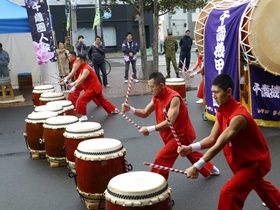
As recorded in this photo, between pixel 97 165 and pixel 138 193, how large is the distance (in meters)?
1.08

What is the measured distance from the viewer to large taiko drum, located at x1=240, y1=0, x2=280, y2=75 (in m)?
Answer: 6.48

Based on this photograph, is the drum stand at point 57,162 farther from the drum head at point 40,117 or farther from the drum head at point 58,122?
the drum head at point 40,117

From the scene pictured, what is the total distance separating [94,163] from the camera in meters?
3.99

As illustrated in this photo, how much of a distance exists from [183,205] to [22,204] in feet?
6.16

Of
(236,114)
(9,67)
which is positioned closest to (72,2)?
(9,67)

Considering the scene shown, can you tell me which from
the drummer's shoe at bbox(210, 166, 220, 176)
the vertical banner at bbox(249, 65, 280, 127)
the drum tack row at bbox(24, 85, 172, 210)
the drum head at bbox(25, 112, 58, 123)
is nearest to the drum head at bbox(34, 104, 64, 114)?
the drum tack row at bbox(24, 85, 172, 210)

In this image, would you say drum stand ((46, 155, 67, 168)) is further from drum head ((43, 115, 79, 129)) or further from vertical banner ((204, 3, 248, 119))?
vertical banner ((204, 3, 248, 119))

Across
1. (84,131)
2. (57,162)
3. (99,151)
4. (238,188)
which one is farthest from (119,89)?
(238,188)

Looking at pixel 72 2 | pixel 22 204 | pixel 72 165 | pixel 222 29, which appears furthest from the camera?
pixel 72 2

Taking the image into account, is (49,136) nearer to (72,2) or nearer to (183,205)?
(183,205)

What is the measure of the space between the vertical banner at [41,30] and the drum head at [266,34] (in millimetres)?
5395

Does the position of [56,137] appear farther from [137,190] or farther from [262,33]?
[262,33]

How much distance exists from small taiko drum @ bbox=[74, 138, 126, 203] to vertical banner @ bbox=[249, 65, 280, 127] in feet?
12.6

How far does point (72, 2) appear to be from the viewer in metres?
16.7
